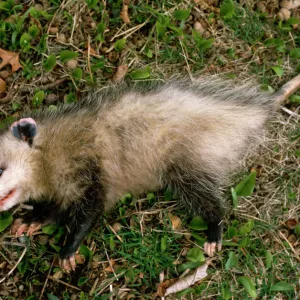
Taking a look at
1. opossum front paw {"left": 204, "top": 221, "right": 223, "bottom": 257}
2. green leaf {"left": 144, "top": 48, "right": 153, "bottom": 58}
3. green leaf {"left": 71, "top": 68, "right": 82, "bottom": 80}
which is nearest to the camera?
opossum front paw {"left": 204, "top": 221, "right": 223, "bottom": 257}

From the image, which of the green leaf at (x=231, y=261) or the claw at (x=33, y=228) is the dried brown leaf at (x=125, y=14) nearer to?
the claw at (x=33, y=228)

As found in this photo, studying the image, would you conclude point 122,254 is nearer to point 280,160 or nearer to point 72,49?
point 280,160

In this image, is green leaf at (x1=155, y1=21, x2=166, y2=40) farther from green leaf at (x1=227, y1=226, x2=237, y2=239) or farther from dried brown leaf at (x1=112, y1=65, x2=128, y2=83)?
green leaf at (x1=227, y1=226, x2=237, y2=239)

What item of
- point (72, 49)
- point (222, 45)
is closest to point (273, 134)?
point (222, 45)

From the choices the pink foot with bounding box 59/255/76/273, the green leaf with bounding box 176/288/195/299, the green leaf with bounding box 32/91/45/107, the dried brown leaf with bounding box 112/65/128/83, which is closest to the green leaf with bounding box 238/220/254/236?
the green leaf with bounding box 176/288/195/299

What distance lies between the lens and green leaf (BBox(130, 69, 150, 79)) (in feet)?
9.82

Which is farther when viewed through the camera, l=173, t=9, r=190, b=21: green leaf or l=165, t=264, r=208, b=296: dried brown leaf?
l=173, t=9, r=190, b=21: green leaf

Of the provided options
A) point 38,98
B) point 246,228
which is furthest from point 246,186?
point 38,98

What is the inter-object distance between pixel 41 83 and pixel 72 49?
11.7 inches

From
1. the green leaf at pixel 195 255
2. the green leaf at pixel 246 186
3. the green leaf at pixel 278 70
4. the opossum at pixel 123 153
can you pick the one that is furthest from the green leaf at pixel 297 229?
the green leaf at pixel 278 70

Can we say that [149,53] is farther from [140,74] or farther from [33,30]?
[33,30]

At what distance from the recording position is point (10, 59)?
119 inches

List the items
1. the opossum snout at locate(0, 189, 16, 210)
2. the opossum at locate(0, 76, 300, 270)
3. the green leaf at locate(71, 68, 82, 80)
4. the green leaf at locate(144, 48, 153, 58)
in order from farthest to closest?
the green leaf at locate(144, 48, 153, 58) < the green leaf at locate(71, 68, 82, 80) < the opossum at locate(0, 76, 300, 270) < the opossum snout at locate(0, 189, 16, 210)

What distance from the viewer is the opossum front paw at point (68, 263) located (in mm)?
2699
